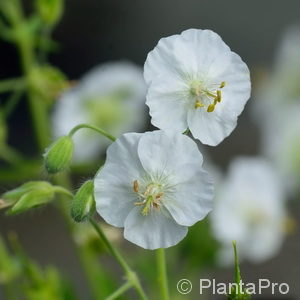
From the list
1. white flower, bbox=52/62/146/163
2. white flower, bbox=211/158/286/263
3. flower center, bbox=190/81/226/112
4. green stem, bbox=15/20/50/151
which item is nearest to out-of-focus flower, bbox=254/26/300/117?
white flower, bbox=211/158/286/263

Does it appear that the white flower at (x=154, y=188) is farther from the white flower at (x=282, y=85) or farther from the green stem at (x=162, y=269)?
the white flower at (x=282, y=85)

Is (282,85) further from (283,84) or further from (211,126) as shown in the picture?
(211,126)

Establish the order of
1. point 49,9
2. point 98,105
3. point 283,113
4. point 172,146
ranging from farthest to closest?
point 283,113 → point 98,105 → point 49,9 → point 172,146

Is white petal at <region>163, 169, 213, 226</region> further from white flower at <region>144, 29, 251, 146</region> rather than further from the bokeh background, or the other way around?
the bokeh background

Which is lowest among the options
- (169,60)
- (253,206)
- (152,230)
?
(253,206)

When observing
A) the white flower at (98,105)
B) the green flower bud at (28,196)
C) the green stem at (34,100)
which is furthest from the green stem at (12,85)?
the green flower bud at (28,196)

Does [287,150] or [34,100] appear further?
[287,150]

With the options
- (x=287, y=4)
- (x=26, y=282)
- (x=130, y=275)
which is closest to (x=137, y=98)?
(x=26, y=282)

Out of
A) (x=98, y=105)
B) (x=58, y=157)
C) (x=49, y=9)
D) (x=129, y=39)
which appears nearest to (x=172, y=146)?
(x=58, y=157)
